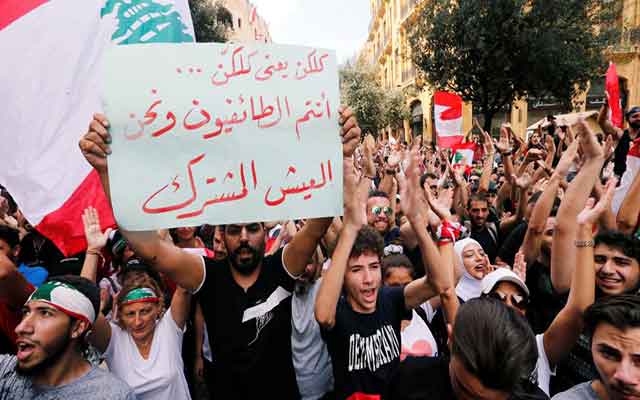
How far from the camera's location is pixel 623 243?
2285mm

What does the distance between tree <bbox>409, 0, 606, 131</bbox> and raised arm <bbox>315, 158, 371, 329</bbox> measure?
13.5m

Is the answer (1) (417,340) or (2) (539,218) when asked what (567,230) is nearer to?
(2) (539,218)

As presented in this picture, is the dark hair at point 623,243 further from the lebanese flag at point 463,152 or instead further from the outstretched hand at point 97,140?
the lebanese flag at point 463,152

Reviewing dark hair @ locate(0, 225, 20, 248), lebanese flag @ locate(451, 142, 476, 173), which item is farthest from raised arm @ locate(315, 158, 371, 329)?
lebanese flag @ locate(451, 142, 476, 173)

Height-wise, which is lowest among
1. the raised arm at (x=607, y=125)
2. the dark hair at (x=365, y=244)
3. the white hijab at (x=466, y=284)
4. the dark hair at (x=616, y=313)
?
the white hijab at (x=466, y=284)

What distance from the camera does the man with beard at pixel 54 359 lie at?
1.76 metres

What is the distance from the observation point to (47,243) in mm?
4078

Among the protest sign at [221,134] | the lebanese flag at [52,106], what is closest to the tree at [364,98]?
the lebanese flag at [52,106]

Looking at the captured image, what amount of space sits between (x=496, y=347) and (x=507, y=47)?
15.0 meters

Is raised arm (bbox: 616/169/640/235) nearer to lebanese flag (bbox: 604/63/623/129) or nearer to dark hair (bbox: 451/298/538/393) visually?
lebanese flag (bbox: 604/63/623/129)

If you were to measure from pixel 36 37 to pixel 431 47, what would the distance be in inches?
574

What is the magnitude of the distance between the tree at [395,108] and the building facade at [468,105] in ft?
3.14

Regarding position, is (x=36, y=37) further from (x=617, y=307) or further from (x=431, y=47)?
(x=431, y=47)

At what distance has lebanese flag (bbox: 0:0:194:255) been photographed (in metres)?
2.68
